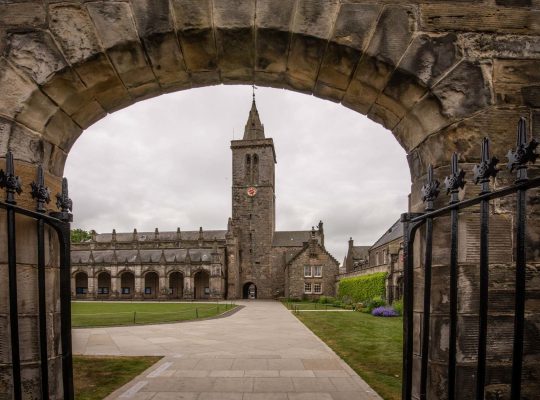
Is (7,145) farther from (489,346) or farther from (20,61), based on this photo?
(489,346)

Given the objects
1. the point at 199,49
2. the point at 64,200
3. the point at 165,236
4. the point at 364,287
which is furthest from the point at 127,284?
the point at 199,49

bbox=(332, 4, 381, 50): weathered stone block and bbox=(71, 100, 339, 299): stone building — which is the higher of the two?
bbox=(332, 4, 381, 50): weathered stone block

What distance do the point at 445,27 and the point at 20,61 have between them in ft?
9.56

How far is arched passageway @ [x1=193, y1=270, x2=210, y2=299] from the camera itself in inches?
2204

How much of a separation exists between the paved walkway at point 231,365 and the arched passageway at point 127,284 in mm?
42256

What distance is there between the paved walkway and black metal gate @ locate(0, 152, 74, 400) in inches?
171

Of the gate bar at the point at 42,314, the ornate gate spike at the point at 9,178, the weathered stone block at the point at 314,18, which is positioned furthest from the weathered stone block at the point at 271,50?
the gate bar at the point at 42,314

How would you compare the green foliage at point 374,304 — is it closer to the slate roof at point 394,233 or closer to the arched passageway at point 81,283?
the slate roof at point 394,233

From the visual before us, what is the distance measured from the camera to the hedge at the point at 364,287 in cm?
3212

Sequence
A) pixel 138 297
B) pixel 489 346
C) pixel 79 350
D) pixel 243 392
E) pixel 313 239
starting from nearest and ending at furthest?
pixel 489 346 → pixel 243 392 → pixel 79 350 → pixel 313 239 → pixel 138 297

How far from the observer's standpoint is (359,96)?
3.23 m

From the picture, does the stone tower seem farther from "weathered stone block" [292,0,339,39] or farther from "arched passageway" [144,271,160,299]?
"weathered stone block" [292,0,339,39]

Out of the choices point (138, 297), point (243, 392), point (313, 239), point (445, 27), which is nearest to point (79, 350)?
point (243, 392)

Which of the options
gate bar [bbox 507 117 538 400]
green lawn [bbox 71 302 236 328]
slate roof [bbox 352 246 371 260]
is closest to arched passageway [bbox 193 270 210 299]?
green lawn [bbox 71 302 236 328]
